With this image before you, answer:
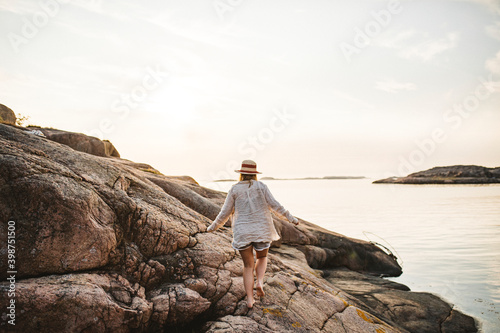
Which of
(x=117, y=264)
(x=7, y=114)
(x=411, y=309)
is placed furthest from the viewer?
(x=7, y=114)

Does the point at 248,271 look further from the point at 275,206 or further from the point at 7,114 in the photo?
the point at 7,114

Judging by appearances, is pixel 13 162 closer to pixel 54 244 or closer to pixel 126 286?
pixel 54 244

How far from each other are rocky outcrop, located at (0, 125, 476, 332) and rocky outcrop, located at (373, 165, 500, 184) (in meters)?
154

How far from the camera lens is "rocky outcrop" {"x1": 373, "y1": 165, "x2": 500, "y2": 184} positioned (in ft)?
427

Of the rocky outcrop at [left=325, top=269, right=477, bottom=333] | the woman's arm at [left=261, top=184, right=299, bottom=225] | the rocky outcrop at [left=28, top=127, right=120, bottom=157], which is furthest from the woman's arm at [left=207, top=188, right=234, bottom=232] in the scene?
the rocky outcrop at [left=28, top=127, right=120, bottom=157]

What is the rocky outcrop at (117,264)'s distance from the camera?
15.7ft

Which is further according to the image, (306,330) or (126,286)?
(306,330)

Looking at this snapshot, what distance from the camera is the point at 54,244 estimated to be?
513 cm

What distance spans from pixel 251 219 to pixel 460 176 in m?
164

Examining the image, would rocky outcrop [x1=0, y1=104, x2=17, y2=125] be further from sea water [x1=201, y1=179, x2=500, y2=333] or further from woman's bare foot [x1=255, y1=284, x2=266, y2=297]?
sea water [x1=201, y1=179, x2=500, y2=333]

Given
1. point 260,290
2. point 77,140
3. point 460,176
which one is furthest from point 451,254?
point 460,176

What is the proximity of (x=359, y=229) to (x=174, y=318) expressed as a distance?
95.6 ft

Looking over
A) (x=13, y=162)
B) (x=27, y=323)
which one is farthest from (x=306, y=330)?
(x=13, y=162)

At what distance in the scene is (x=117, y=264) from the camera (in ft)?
19.0
